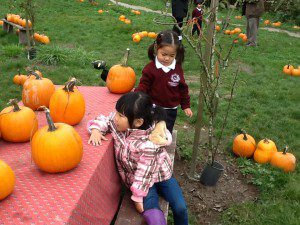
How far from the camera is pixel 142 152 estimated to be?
264 cm

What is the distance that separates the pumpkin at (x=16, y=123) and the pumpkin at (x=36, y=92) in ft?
1.56

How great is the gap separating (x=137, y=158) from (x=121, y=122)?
29 centimetres

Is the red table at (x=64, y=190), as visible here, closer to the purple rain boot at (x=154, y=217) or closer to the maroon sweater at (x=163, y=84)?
the purple rain boot at (x=154, y=217)

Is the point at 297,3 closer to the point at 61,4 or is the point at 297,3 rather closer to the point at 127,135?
the point at 61,4

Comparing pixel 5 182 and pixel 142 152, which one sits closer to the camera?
pixel 5 182

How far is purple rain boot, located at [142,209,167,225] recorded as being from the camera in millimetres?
2445

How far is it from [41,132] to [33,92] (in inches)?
35.1

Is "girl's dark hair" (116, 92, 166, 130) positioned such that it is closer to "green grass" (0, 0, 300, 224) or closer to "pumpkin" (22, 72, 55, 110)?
"pumpkin" (22, 72, 55, 110)

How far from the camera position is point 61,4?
51.5 feet

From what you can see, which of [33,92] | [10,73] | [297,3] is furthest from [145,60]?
[297,3]

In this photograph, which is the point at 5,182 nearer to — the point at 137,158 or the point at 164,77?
the point at 137,158

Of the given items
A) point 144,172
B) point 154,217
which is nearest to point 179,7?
point 144,172

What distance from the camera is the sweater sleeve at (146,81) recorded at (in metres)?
3.55

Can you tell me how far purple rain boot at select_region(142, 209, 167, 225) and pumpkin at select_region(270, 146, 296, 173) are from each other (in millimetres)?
2166
